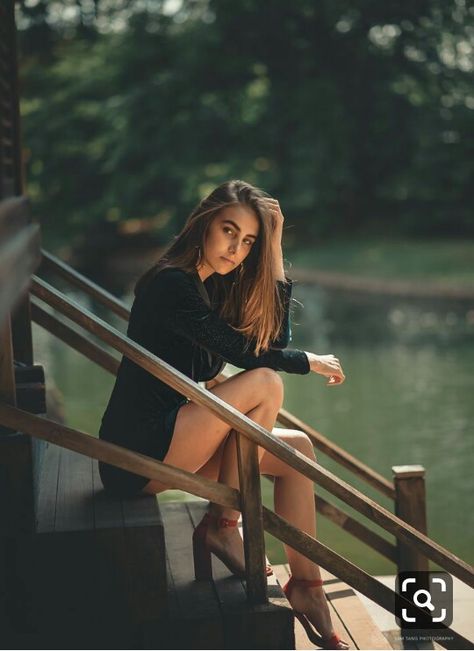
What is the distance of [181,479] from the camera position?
2863mm

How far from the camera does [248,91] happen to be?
2373 cm

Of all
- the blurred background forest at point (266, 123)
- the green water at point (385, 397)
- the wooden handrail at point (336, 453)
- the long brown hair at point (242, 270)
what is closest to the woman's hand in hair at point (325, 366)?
the long brown hair at point (242, 270)

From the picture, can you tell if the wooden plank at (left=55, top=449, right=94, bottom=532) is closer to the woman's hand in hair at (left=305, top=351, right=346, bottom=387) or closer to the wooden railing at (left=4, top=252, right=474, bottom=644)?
the wooden railing at (left=4, top=252, right=474, bottom=644)

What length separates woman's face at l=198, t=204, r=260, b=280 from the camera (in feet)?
10.7

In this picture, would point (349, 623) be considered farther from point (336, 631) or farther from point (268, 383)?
point (268, 383)

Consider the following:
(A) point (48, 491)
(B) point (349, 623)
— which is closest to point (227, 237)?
(A) point (48, 491)

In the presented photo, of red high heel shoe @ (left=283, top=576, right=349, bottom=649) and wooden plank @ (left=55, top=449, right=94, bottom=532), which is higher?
wooden plank @ (left=55, top=449, right=94, bottom=532)

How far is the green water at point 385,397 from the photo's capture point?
6.27m

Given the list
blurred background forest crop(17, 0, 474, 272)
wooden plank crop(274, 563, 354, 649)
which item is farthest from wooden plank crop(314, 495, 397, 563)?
blurred background forest crop(17, 0, 474, 272)

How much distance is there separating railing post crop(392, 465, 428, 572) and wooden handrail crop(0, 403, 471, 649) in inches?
46.9

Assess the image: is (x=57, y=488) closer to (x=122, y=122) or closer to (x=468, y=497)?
(x=468, y=497)

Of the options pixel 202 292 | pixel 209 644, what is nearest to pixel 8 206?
pixel 202 292

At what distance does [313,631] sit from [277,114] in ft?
68.6

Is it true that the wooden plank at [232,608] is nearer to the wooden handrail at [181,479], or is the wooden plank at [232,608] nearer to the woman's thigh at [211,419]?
the wooden handrail at [181,479]
